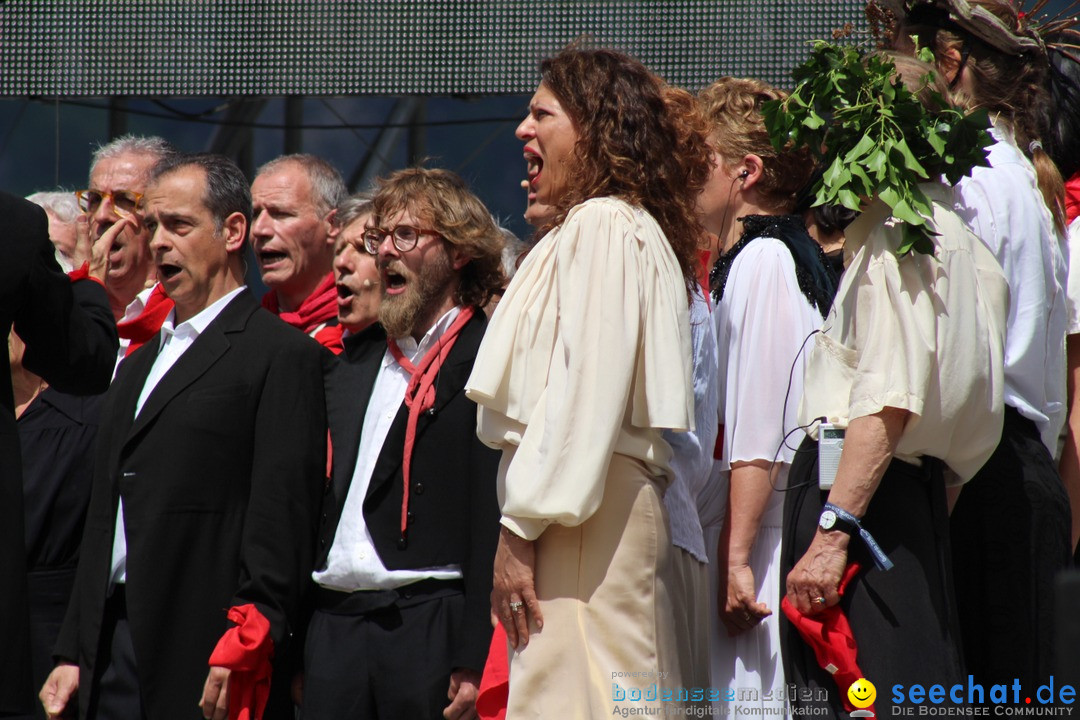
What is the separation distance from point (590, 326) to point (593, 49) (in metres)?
0.81

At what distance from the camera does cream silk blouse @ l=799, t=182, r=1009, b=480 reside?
2.72 metres

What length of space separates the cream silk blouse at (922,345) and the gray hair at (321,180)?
240 centimetres

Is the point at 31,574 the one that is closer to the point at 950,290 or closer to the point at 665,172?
the point at 665,172

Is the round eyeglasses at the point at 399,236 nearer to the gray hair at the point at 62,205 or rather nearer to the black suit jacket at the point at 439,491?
the black suit jacket at the point at 439,491

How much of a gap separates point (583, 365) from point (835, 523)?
592mm

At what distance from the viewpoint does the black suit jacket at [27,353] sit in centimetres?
276

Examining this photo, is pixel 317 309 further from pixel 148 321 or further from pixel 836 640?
pixel 836 640

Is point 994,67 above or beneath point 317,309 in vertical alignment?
above

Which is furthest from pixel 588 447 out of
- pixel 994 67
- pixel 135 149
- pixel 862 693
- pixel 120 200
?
pixel 135 149

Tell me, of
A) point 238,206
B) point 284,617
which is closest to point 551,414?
point 284,617

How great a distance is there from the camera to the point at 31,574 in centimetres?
394

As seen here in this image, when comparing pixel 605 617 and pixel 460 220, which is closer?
pixel 605 617

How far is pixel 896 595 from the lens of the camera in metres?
2.70

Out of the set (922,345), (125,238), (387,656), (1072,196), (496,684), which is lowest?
(387,656)
